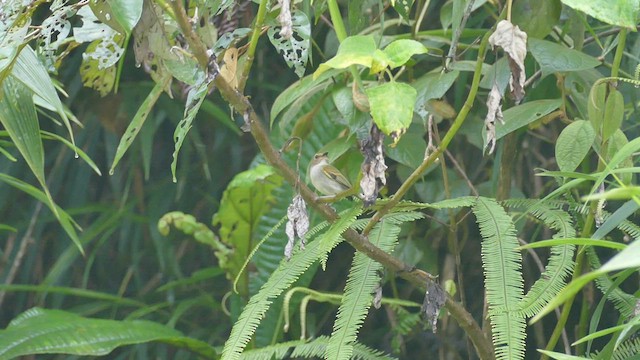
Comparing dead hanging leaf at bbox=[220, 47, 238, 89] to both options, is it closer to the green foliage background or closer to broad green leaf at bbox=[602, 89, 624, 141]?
the green foliage background

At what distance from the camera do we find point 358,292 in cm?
111

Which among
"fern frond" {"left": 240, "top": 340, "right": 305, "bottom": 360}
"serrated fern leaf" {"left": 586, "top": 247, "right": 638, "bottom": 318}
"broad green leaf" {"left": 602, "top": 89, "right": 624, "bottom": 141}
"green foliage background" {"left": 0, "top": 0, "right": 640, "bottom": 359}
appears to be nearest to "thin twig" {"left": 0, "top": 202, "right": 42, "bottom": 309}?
"green foliage background" {"left": 0, "top": 0, "right": 640, "bottom": 359}

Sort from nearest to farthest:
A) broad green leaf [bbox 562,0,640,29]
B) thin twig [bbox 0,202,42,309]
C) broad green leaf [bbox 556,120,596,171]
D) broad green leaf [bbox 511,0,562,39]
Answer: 1. broad green leaf [bbox 562,0,640,29]
2. broad green leaf [bbox 556,120,596,171]
3. broad green leaf [bbox 511,0,562,39]
4. thin twig [bbox 0,202,42,309]

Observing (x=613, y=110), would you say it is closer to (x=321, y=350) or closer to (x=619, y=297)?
(x=619, y=297)

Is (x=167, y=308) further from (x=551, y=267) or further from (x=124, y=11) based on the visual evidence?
(x=124, y=11)

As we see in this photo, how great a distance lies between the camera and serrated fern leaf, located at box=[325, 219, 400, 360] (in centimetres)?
105

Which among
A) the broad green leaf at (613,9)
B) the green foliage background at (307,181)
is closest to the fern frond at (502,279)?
the green foliage background at (307,181)

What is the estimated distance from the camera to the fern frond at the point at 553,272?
1.01m

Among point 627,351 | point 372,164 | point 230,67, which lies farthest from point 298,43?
point 627,351

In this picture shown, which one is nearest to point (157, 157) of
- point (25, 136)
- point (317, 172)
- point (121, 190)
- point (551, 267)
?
point (121, 190)

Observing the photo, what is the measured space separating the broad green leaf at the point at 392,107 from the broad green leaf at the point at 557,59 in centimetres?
46

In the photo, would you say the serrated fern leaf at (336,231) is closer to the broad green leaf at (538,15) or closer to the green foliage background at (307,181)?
the green foliage background at (307,181)

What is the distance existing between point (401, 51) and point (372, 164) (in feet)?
0.40

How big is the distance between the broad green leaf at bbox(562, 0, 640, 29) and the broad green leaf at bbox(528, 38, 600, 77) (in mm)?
402
